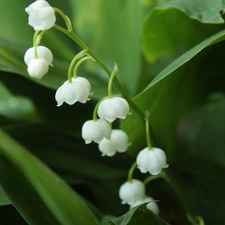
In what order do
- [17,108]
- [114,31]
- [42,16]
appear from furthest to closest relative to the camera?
1. [114,31]
2. [17,108]
3. [42,16]

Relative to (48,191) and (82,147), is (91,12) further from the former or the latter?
(48,191)

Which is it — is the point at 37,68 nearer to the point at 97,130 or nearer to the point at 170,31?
the point at 97,130

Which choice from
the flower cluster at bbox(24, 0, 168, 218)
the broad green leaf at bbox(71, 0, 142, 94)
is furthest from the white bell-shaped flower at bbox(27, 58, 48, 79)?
the broad green leaf at bbox(71, 0, 142, 94)

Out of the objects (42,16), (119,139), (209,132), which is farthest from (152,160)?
(209,132)

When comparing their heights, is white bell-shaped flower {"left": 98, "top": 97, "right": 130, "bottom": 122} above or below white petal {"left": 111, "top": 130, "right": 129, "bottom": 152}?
below

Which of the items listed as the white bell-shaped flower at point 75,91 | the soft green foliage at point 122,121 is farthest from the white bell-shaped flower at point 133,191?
the white bell-shaped flower at point 75,91

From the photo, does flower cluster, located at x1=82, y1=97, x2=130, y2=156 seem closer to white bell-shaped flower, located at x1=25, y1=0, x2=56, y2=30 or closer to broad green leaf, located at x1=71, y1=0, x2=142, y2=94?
white bell-shaped flower, located at x1=25, y1=0, x2=56, y2=30

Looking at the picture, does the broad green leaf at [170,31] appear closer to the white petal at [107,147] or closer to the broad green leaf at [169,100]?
the broad green leaf at [169,100]
